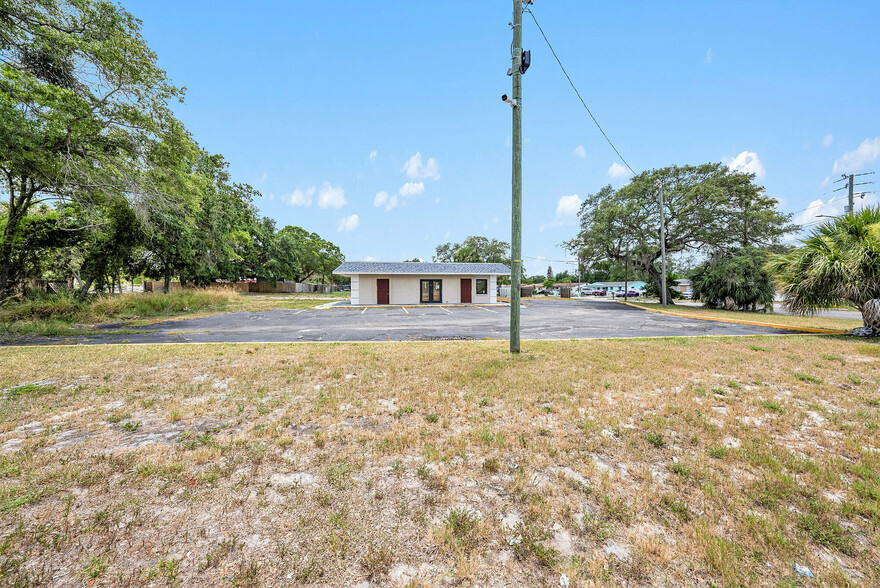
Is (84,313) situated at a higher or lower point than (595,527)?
higher

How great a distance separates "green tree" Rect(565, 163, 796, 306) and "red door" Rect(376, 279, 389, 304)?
1470cm

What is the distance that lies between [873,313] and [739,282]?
1191cm

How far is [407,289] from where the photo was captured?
76.3 ft

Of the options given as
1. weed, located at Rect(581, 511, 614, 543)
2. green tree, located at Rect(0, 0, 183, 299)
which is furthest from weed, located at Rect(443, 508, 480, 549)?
green tree, located at Rect(0, 0, 183, 299)

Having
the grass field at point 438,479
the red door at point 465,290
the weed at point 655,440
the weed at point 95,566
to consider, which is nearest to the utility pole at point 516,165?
the grass field at point 438,479

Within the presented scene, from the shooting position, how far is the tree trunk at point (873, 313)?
8.30 m

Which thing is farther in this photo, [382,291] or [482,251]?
[482,251]

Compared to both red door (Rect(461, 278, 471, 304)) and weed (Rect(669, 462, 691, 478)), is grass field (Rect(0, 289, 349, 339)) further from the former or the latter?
red door (Rect(461, 278, 471, 304))

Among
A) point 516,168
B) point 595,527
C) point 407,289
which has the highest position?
point 516,168

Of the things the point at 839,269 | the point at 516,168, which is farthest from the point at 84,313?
the point at 839,269

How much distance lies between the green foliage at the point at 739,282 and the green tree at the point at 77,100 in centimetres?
2713

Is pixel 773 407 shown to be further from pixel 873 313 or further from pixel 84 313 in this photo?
pixel 84 313

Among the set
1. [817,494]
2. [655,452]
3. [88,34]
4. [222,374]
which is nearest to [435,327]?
[222,374]

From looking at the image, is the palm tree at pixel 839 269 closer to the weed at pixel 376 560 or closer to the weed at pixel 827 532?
the weed at pixel 827 532
